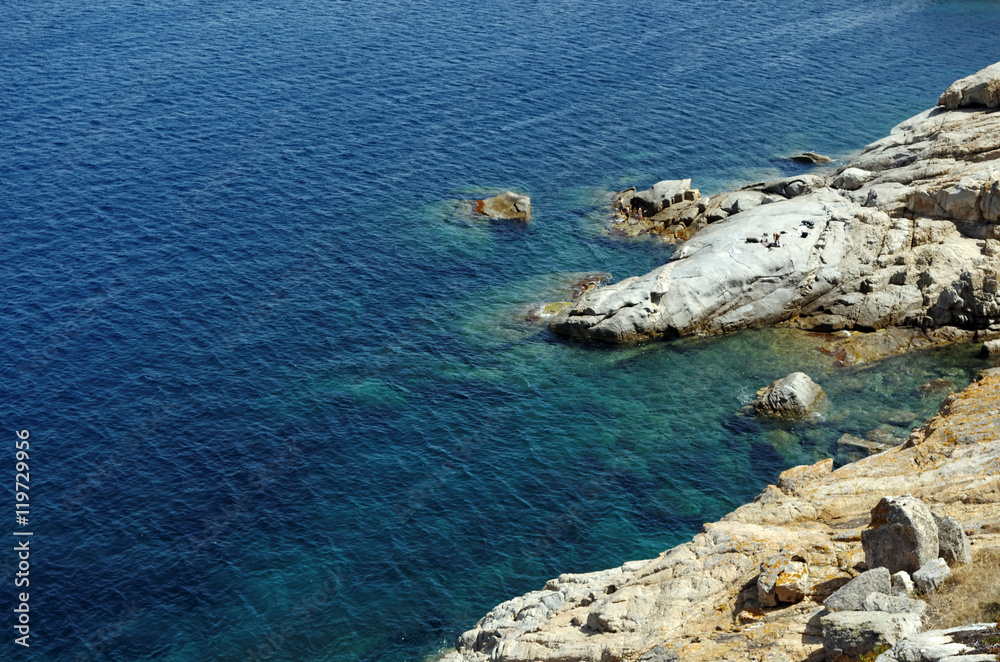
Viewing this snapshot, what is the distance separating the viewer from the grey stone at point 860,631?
2488cm

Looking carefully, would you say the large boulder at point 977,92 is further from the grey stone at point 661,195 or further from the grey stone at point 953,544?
the grey stone at point 953,544

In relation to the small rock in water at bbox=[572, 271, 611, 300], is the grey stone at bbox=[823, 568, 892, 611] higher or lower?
higher

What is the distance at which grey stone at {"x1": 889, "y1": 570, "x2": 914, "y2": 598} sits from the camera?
89.6ft

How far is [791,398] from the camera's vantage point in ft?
224

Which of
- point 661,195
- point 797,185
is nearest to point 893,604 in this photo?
point 797,185

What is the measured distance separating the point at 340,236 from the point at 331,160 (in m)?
19.1

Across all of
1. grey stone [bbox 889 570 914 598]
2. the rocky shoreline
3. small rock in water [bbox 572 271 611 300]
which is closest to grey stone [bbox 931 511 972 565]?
grey stone [bbox 889 570 914 598]

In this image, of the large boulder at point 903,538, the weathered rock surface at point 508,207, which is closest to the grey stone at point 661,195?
the weathered rock surface at point 508,207

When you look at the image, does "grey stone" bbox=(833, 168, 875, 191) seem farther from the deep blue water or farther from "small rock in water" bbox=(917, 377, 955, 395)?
"small rock in water" bbox=(917, 377, 955, 395)

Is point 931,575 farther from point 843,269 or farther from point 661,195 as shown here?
point 661,195

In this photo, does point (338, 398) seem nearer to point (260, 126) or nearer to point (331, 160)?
point (331, 160)

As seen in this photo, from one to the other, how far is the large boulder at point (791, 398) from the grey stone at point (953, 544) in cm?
4006

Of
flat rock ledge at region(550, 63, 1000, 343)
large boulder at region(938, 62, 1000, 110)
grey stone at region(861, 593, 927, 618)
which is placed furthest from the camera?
large boulder at region(938, 62, 1000, 110)

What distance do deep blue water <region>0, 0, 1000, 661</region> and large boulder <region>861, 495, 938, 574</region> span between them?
2829cm
